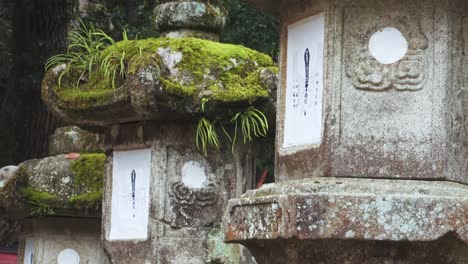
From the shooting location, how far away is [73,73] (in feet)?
25.4

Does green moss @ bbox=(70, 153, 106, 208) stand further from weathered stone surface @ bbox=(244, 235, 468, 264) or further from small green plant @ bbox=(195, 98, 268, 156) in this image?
weathered stone surface @ bbox=(244, 235, 468, 264)

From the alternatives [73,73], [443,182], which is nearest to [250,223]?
[443,182]

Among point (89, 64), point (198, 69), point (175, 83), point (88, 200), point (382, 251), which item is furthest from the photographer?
point (88, 200)

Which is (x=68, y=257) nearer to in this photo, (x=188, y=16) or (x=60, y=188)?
(x=60, y=188)

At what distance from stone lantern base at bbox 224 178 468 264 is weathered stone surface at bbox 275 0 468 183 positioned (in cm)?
11

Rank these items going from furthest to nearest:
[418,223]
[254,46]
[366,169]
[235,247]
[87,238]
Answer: [254,46]
[87,238]
[235,247]
[366,169]
[418,223]

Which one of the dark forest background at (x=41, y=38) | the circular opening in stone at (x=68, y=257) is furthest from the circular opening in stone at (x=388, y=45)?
the dark forest background at (x=41, y=38)

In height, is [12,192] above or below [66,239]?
above

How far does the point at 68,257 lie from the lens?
8.86 metres

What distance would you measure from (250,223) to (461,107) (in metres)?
1.02

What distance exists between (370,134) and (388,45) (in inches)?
15.2

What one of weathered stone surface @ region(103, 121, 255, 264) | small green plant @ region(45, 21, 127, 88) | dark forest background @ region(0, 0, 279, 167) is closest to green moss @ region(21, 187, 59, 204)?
small green plant @ region(45, 21, 127, 88)

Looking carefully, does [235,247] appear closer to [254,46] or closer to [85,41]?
[85,41]

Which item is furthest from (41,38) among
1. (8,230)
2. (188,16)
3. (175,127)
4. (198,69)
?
(198,69)
